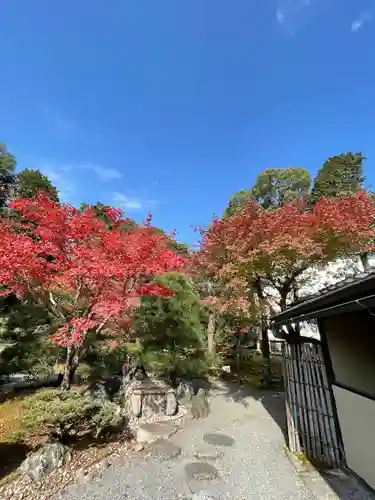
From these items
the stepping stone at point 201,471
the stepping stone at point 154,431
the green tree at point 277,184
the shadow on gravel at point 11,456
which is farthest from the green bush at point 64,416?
the green tree at point 277,184

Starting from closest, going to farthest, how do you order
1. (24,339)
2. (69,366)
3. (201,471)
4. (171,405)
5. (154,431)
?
(201,471) → (154,431) → (69,366) → (171,405) → (24,339)

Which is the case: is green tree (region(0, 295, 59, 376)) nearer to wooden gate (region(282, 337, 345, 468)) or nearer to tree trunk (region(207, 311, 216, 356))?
tree trunk (region(207, 311, 216, 356))

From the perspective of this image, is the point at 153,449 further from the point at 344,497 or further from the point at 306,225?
the point at 306,225

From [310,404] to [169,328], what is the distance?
484 centimetres

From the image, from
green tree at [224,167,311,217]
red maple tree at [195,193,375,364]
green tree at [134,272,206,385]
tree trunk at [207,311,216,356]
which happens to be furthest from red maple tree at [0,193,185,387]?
green tree at [224,167,311,217]

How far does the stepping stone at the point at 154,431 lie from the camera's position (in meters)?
5.83

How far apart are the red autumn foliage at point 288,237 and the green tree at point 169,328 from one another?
4.48ft

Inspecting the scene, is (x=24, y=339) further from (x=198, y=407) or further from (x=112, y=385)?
(x=198, y=407)

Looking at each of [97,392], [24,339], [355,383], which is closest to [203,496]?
[355,383]

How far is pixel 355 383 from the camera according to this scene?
438 centimetres

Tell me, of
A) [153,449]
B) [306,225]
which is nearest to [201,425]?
[153,449]

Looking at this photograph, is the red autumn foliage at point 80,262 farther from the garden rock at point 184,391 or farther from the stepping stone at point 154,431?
the garden rock at point 184,391

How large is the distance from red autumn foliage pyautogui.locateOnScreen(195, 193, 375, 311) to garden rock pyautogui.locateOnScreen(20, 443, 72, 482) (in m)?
5.11

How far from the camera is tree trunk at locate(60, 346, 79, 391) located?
630 centimetres
